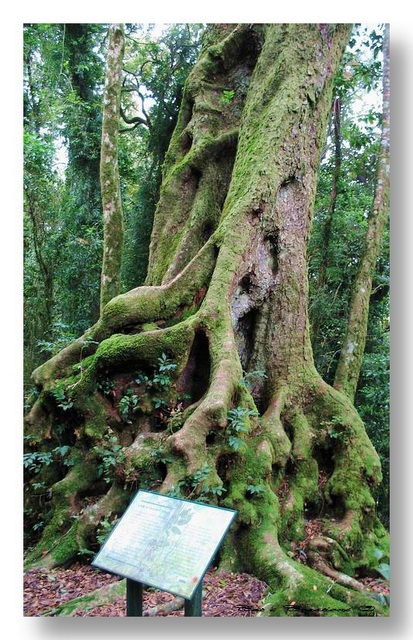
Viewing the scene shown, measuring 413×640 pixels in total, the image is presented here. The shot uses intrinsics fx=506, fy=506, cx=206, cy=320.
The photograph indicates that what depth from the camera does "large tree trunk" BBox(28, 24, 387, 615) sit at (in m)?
3.53

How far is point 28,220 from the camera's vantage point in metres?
7.21

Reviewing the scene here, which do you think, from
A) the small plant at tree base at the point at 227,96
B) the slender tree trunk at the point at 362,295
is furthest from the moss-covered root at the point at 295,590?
the small plant at tree base at the point at 227,96

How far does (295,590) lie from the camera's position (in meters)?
3.15

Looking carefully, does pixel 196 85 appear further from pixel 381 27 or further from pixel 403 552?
pixel 403 552

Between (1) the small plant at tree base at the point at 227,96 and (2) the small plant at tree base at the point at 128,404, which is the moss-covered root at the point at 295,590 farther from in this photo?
(1) the small plant at tree base at the point at 227,96

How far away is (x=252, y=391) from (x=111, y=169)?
304cm

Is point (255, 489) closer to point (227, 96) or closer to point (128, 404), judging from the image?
point (128, 404)

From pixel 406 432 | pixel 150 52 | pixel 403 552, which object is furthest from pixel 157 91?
pixel 403 552

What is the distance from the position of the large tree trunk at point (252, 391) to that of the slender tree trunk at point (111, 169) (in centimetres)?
59

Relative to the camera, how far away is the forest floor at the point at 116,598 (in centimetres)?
314

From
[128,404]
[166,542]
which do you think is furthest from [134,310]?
[166,542]

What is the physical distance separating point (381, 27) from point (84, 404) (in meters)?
4.33

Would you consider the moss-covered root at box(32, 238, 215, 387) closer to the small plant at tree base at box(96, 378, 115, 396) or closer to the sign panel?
the small plant at tree base at box(96, 378, 115, 396)

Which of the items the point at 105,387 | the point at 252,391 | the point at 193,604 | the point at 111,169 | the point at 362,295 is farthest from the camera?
the point at 362,295
